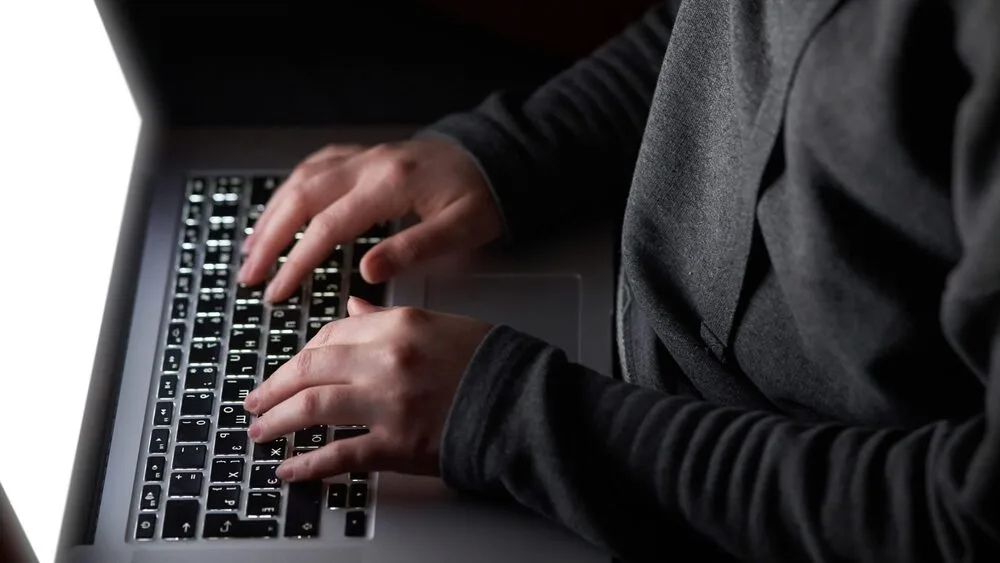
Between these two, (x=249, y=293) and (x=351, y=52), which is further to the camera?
(x=351, y=52)

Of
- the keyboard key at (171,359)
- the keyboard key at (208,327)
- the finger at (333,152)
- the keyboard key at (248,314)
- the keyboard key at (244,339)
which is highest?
the finger at (333,152)

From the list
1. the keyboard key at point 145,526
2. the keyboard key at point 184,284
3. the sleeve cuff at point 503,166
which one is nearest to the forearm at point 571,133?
the sleeve cuff at point 503,166

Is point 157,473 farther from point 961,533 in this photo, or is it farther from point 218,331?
point 961,533

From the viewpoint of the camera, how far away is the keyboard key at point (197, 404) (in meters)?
0.69

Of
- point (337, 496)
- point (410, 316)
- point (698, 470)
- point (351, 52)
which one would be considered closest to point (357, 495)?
point (337, 496)

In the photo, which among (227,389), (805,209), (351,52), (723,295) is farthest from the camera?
(351,52)

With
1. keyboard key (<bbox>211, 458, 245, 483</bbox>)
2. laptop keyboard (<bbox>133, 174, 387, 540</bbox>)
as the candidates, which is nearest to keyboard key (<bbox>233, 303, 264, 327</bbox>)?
laptop keyboard (<bbox>133, 174, 387, 540</bbox>)

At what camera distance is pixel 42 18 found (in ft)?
2.15

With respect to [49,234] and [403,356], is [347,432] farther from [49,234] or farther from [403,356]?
[49,234]

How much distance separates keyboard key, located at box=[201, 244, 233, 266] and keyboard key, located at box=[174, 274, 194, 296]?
18 millimetres

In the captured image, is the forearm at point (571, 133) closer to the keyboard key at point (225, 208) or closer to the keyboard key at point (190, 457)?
the keyboard key at point (225, 208)

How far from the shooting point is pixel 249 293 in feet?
2.45

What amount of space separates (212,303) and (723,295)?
1.16ft

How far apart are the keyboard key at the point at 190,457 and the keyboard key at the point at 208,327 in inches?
3.3
